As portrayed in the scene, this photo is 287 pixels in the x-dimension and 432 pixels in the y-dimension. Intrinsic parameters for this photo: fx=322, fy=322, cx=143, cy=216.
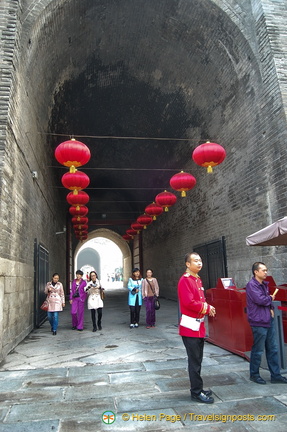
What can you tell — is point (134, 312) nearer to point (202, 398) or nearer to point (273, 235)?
point (273, 235)

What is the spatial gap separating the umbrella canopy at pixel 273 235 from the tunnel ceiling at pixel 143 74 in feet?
14.2

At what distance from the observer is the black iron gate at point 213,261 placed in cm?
908

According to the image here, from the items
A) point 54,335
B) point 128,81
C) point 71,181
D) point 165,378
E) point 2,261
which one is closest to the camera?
point 165,378

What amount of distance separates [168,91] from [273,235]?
7578 mm

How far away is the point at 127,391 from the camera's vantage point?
3.51 metres

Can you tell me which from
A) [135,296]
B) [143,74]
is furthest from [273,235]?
[143,74]

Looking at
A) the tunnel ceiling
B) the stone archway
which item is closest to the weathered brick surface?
the tunnel ceiling

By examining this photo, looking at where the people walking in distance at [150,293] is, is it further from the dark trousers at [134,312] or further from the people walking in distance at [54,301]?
the people walking in distance at [54,301]

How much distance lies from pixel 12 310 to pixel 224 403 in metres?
3.88

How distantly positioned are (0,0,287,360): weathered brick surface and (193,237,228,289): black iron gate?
0.91 ft

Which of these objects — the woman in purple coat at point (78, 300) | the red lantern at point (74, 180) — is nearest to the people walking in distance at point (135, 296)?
the woman in purple coat at point (78, 300)

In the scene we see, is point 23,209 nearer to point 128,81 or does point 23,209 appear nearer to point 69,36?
point 69,36

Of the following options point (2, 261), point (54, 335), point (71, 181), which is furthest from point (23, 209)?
point (54, 335)

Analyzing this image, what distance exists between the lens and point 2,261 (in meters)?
4.89
